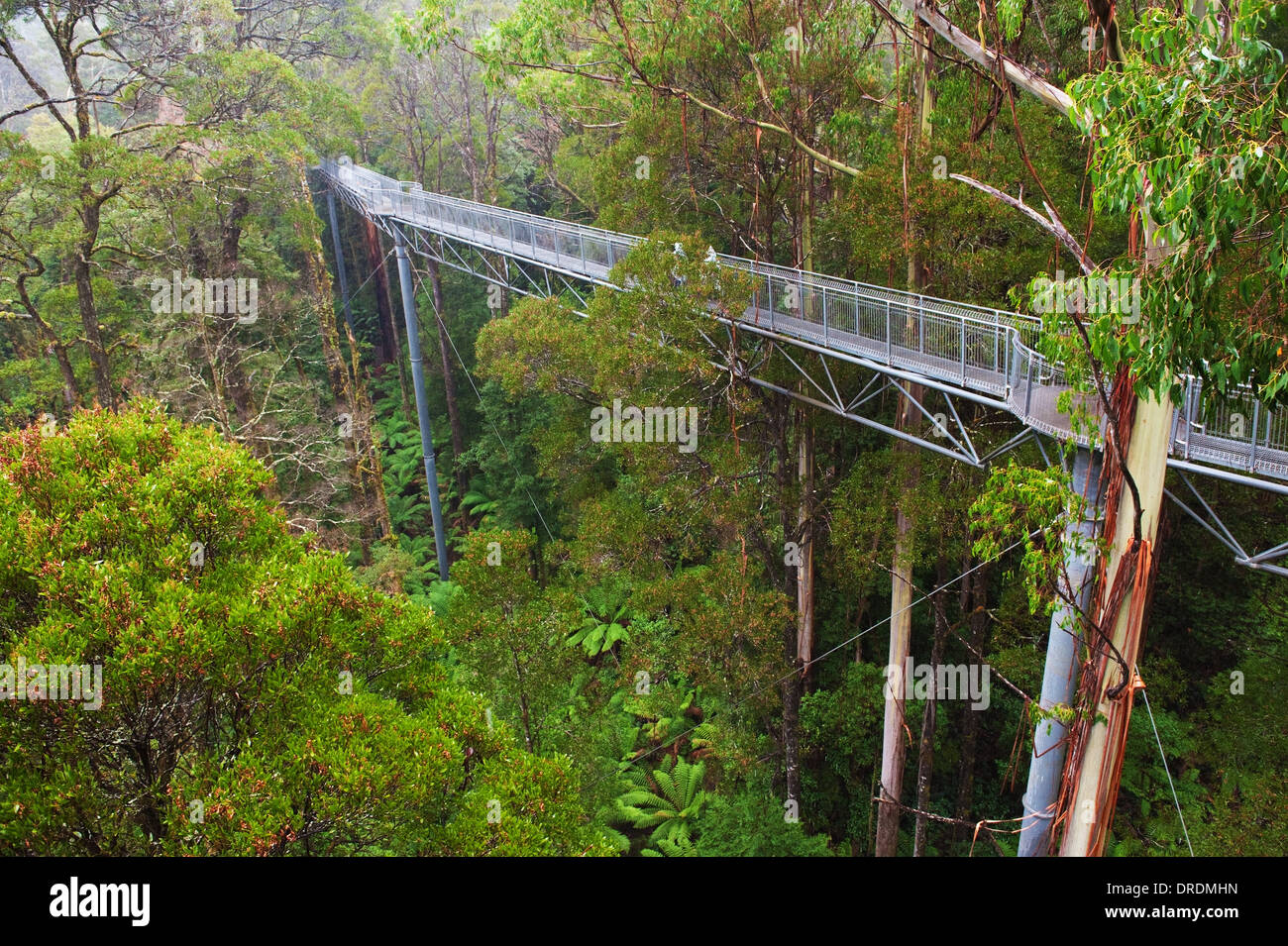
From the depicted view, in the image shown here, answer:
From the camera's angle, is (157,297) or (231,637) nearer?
(231,637)

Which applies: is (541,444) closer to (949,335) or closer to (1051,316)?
(949,335)

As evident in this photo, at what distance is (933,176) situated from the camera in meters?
8.35


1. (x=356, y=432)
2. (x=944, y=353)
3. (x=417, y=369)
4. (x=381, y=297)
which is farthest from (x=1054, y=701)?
(x=381, y=297)

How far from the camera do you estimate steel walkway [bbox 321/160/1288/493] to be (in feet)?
20.0

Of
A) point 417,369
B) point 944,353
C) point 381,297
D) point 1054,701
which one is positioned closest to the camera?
point 1054,701

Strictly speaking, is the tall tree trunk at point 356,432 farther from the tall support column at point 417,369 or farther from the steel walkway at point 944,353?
the steel walkway at point 944,353

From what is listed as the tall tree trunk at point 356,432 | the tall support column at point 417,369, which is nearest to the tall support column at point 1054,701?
the tall support column at point 417,369

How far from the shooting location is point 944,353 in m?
7.93

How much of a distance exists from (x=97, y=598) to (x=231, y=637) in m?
0.68

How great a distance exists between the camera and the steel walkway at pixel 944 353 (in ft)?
20.0

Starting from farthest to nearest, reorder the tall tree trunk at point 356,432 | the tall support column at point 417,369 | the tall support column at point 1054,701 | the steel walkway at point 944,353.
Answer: the tall tree trunk at point 356,432, the tall support column at point 417,369, the steel walkway at point 944,353, the tall support column at point 1054,701

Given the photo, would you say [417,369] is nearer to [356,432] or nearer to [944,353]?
[356,432]
